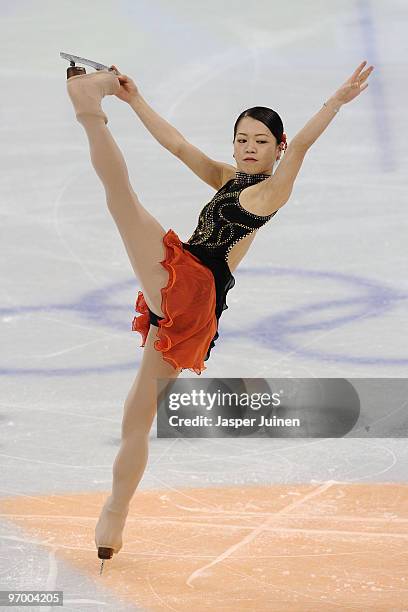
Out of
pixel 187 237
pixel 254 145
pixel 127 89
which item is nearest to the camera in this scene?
pixel 254 145

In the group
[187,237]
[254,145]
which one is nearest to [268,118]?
[254,145]

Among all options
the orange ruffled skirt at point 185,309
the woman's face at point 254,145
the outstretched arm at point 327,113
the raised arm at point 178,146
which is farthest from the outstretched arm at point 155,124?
the outstretched arm at point 327,113

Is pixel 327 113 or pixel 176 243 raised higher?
pixel 327 113

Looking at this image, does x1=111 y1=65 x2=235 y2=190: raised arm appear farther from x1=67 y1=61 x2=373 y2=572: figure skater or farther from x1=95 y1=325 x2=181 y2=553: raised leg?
x1=95 y1=325 x2=181 y2=553: raised leg

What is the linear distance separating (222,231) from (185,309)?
0.31 meters

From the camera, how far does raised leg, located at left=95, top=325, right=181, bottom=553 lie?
11.4ft

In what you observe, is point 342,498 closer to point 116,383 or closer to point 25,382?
point 116,383

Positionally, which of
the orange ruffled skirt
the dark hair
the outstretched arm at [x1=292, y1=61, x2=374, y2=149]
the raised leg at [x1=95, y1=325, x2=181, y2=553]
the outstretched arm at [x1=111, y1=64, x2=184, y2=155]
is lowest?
the raised leg at [x1=95, y1=325, x2=181, y2=553]

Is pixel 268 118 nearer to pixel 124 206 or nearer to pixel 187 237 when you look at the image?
pixel 124 206

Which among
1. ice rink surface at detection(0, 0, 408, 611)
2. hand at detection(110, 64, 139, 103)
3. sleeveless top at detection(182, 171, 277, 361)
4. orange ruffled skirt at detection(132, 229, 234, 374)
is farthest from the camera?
ice rink surface at detection(0, 0, 408, 611)

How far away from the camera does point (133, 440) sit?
11.5ft

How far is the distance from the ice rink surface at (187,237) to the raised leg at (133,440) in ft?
0.57

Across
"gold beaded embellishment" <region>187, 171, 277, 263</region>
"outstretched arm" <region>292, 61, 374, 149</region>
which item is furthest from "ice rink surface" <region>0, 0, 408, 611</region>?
"outstretched arm" <region>292, 61, 374, 149</region>

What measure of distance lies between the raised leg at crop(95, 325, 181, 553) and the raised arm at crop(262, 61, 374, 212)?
61 cm
